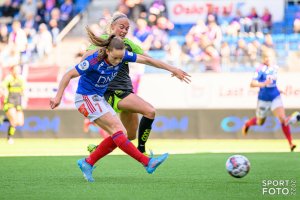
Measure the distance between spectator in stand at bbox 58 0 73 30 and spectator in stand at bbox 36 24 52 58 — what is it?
1.03 metres

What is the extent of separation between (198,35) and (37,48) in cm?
523

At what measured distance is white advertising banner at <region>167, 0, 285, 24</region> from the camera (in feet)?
90.1

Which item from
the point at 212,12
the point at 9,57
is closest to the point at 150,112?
the point at 9,57

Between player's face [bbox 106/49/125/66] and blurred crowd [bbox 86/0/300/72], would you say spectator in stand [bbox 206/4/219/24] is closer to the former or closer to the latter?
blurred crowd [bbox 86/0/300/72]

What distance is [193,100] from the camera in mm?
24797

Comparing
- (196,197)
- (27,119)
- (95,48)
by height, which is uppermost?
(95,48)

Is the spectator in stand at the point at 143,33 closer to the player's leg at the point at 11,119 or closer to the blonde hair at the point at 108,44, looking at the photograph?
the player's leg at the point at 11,119

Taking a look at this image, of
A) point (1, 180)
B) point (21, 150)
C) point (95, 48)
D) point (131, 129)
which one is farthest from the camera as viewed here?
point (21, 150)

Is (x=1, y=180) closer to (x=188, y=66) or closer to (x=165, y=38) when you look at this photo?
(x=188, y=66)

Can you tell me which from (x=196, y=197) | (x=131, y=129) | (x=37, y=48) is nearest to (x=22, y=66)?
(x=37, y=48)

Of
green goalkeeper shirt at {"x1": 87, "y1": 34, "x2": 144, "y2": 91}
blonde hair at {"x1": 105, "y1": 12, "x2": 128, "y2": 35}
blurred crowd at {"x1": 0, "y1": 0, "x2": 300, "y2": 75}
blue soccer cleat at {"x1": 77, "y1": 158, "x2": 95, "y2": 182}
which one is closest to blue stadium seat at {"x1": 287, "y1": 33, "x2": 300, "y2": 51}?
blurred crowd at {"x1": 0, "y1": 0, "x2": 300, "y2": 75}

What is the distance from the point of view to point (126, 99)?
12570mm

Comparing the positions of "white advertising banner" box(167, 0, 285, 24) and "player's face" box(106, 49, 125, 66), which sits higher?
"player's face" box(106, 49, 125, 66)

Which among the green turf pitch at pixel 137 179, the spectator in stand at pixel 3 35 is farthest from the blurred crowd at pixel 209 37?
the green turf pitch at pixel 137 179
